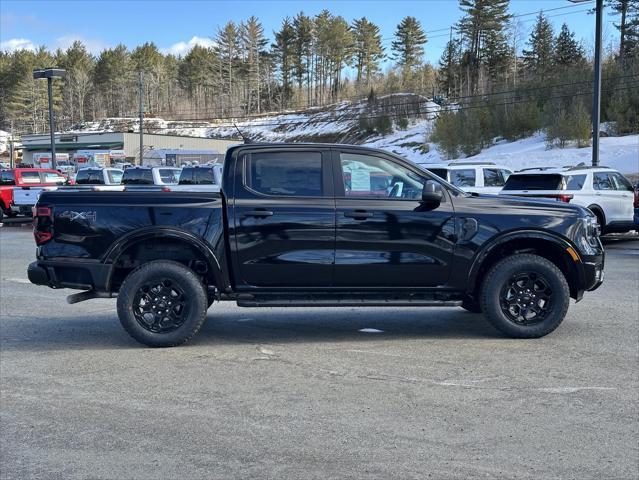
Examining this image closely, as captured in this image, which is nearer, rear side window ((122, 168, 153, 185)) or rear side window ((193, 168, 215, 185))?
rear side window ((193, 168, 215, 185))

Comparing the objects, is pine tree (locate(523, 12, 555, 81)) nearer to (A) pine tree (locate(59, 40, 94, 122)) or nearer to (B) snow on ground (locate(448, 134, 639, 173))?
(B) snow on ground (locate(448, 134, 639, 173))

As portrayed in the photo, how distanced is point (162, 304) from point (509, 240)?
3.51 metres

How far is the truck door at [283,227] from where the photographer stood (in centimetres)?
636

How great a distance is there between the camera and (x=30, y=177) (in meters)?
24.6

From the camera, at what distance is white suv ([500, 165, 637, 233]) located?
15.1 meters

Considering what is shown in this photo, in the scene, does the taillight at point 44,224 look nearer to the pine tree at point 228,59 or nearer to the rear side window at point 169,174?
the rear side window at point 169,174

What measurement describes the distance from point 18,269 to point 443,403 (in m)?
10.1

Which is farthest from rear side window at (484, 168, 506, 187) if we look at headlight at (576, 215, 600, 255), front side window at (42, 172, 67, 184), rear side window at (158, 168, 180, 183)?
front side window at (42, 172, 67, 184)

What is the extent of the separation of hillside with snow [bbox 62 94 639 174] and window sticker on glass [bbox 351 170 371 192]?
217cm

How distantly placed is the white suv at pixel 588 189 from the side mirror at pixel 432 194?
30.2 ft

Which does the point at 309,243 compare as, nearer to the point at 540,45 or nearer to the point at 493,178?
the point at 493,178

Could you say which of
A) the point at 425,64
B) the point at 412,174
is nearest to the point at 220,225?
the point at 412,174

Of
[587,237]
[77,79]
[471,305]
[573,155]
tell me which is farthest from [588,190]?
[77,79]

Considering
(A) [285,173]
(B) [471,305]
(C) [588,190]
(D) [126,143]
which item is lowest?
(B) [471,305]
